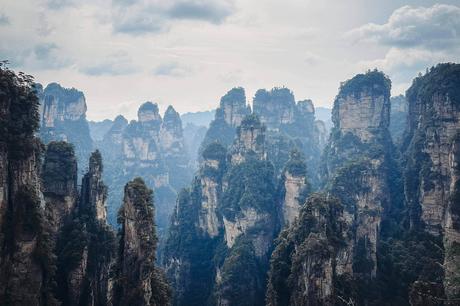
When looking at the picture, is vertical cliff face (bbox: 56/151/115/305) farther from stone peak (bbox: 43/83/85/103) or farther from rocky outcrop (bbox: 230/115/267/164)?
stone peak (bbox: 43/83/85/103)

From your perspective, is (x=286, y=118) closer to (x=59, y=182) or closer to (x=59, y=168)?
(x=59, y=168)

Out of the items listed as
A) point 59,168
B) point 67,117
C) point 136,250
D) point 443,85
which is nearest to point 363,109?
point 443,85

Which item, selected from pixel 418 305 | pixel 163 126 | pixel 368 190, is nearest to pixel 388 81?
pixel 368 190

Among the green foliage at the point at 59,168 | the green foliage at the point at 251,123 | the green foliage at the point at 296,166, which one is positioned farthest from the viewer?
the green foliage at the point at 251,123

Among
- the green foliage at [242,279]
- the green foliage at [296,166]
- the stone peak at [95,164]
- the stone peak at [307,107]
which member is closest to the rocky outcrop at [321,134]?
the stone peak at [307,107]

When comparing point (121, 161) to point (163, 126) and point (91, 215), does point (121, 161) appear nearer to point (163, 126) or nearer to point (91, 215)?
point (163, 126)

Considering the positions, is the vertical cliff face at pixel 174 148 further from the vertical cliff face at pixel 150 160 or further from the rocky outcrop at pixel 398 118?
the rocky outcrop at pixel 398 118
